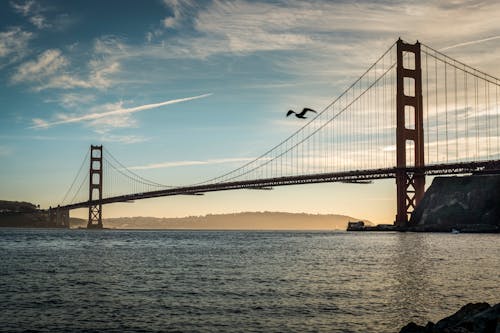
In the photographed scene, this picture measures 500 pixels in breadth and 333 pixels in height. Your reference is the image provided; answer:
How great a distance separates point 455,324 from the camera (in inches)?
510

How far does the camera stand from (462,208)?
308 ft

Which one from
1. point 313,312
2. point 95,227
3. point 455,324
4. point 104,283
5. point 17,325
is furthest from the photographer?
point 95,227

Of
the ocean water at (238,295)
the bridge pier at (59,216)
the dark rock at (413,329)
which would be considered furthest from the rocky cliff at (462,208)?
the dark rock at (413,329)

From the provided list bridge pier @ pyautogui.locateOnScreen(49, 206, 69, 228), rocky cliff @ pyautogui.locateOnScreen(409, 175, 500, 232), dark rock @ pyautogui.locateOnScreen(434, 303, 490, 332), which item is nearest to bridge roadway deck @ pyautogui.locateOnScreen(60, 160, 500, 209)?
rocky cliff @ pyautogui.locateOnScreen(409, 175, 500, 232)

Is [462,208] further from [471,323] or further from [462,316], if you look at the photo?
[471,323]

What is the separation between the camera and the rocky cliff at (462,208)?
90.8m

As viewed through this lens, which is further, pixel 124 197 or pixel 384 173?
pixel 124 197

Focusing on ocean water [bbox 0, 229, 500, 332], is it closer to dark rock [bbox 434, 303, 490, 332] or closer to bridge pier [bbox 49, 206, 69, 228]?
dark rock [bbox 434, 303, 490, 332]

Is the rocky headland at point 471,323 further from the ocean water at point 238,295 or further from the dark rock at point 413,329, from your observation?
the ocean water at point 238,295

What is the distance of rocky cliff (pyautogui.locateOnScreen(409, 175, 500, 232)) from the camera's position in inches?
3573

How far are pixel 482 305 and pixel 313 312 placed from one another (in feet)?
15.3

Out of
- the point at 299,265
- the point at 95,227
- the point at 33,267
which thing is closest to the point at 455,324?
the point at 299,265

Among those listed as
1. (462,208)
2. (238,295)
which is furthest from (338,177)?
(238,295)

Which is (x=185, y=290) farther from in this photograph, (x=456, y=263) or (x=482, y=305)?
(x=456, y=263)
